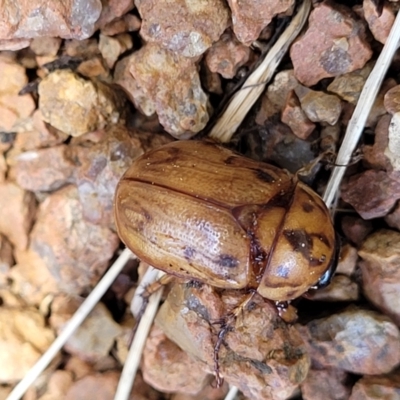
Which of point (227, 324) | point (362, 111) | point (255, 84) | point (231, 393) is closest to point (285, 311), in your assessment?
point (227, 324)

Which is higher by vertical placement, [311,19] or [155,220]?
[311,19]

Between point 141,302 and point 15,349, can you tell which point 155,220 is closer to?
point 141,302

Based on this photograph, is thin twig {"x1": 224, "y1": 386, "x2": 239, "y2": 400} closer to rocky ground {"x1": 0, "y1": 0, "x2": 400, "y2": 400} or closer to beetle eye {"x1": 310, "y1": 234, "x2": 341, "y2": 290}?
rocky ground {"x1": 0, "y1": 0, "x2": 400, "y2": 400}

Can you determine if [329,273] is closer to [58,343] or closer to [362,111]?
[362,111]

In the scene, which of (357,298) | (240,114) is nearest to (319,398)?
(357,298)

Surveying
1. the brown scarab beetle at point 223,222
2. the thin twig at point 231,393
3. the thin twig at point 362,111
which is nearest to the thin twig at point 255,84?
the brown scarab beetle at point 223,222

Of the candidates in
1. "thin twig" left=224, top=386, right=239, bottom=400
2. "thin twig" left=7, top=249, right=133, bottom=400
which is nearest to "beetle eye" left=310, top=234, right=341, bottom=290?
"thin twig" left=224, top=386, right=239, bottom=400

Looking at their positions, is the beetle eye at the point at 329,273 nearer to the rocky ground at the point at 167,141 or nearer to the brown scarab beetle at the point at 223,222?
the brown scarab beetle at the point at 223,222
